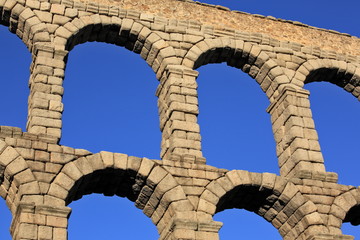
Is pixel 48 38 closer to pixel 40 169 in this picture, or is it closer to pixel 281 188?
pixel 40 169

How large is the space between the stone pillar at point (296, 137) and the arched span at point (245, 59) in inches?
22.4

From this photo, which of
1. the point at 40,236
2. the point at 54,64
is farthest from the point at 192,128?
the point at 40,236

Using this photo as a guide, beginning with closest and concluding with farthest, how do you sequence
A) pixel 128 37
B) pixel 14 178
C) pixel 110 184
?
pixel 14 178 → pixel 110 184 → pixel 128 37

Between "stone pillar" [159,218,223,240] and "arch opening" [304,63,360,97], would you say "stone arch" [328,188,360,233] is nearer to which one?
"stone pillar" [159,218,223,240]

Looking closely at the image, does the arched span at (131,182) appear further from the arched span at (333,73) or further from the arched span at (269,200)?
the arched span at (333,73)

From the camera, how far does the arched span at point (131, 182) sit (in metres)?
14.3

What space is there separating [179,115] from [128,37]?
2.94 metres

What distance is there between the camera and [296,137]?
1677 cm

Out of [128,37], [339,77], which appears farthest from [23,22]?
[339,77]

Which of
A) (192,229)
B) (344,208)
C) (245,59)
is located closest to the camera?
(192,229)

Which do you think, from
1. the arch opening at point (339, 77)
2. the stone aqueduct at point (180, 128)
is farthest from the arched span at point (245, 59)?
the arch opening at point (339, 77)

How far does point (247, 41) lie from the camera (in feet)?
61.5

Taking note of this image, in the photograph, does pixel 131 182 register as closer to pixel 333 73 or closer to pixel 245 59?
pixel 245 59

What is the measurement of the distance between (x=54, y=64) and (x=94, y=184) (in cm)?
320
